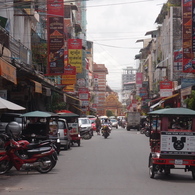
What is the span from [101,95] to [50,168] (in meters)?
147

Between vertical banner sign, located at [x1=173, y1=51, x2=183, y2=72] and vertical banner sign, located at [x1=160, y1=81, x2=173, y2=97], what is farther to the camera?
vertical banner sign, located at [x1=160, y1=81, x2=173, y2=97]

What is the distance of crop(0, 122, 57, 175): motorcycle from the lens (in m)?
13.6

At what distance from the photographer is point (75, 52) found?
4556 centimetres

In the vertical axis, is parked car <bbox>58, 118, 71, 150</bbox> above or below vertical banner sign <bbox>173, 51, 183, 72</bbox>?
below

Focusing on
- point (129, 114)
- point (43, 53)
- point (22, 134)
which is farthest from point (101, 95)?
point (22, 134)

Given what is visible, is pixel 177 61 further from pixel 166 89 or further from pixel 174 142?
pixel 174 142

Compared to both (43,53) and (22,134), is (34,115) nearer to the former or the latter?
(22,134)

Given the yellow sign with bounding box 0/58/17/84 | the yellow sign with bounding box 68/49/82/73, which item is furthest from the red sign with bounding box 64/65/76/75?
the yellow sign with bounding box 0/58/17/84

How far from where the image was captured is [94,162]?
17.5m

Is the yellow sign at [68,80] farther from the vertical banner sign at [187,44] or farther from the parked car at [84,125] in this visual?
the vertical banner sign at [187,44]

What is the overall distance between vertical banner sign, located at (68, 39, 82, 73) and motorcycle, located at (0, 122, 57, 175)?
3042 cm

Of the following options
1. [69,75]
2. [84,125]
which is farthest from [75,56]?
[84,125]

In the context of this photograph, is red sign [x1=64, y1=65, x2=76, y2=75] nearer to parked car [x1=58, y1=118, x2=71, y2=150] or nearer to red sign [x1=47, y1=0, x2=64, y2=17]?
red sign [x1=47, y1=0, x2=64, y2=17]

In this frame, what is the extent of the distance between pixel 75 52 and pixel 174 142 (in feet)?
110
